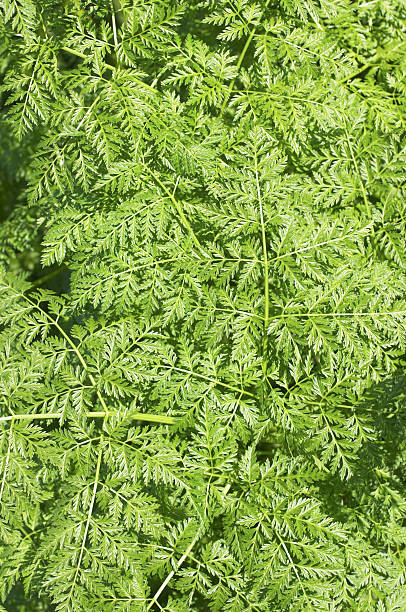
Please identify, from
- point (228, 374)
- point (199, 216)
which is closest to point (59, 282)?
point (199, 216)

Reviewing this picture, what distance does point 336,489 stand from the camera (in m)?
1.81

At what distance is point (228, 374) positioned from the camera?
164cm

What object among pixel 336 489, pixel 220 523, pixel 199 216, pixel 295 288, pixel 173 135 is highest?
pixel 173 135

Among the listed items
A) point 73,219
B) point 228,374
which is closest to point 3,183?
point 73,219

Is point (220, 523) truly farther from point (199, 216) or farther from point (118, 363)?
point (199, 216)

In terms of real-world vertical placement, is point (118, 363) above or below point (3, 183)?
above

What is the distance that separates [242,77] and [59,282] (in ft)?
4.60

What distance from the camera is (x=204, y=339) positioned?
5.66 ft

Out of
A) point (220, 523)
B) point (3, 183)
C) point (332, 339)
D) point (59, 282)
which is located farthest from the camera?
point (3, 183)

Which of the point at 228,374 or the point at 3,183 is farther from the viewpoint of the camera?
the point at 3,183

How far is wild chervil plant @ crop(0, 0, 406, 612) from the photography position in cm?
154

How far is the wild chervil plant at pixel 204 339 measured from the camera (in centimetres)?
154

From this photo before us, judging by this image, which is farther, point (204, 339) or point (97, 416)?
point (204, 339)

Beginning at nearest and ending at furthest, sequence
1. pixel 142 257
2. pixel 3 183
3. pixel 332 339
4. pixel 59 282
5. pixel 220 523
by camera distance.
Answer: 1. pixel 332 339
2. pixel 142 257
3. pixel 220 523
4. pixel 59 282
5. pixel 3 183
